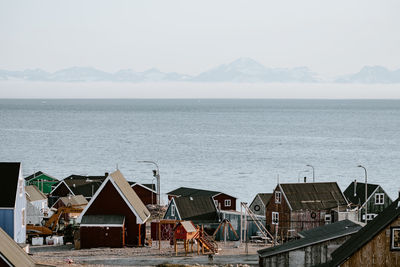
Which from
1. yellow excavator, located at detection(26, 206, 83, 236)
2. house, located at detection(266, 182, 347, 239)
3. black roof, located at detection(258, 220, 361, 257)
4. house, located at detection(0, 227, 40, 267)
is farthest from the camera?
house, located at detection(266, 182, 347, 239)

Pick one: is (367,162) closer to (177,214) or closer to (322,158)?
(322,158)

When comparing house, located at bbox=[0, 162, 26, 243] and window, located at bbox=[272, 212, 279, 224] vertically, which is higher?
house, located at bbox=[0, 162, 26, 243]

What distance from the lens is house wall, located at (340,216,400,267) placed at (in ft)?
105

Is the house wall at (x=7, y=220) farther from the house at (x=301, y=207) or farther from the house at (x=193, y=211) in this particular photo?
the house at (x=301, y=207)

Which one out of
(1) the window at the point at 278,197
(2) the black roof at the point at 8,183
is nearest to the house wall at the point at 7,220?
(2) the black roof at the point at 8,183

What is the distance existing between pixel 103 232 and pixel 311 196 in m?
21.3

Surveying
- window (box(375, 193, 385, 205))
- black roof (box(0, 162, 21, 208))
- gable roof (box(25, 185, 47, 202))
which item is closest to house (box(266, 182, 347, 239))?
window (box(375, 193, 385, 205))

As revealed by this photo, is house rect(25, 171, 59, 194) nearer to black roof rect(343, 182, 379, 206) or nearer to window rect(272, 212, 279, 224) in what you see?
window rect(272, 212, 279, 224)

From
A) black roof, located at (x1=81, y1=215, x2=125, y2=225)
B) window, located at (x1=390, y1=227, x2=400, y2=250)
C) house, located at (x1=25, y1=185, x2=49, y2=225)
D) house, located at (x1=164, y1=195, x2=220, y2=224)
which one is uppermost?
window, located at (x1=390, y1=227, x2=400, y2=250)

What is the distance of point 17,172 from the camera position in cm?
5031

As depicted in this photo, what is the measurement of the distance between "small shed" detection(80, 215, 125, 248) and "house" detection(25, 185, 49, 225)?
816 inches

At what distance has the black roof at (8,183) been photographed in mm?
49250

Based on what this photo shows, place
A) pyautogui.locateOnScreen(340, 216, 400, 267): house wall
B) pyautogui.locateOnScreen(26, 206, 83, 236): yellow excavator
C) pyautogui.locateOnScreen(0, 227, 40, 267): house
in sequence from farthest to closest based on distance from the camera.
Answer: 1. pyautogui.locateOnScreen(26, 206, 83, 236): yellow excavator
2. pyautogui.locateOnScreen(340, 216, 400, 267): house wall
3. pyautogui.locateOnScreen(0, 227, 40, 267): house

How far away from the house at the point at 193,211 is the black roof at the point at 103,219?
10881 mm
